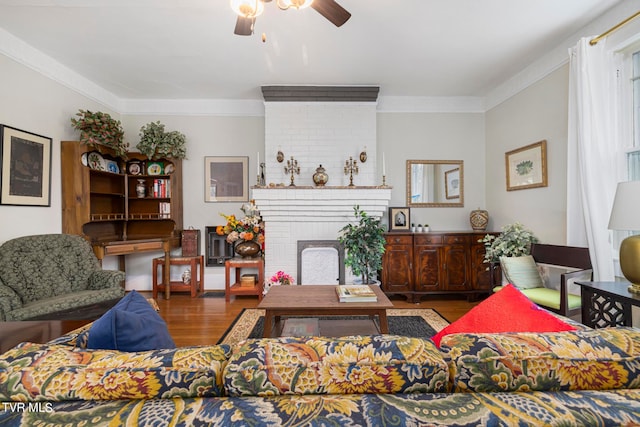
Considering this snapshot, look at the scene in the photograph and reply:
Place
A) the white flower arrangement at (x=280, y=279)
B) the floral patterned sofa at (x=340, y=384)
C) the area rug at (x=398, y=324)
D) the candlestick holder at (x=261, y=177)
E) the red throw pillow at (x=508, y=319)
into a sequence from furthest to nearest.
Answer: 1. the candlestick holder at (x=261, y=177)
2. the white flower arrangement at (x=280, y=279)
3. the area rug at (x=398, y=324)
4. the red throw pillow at (x=508, y=319)
5. the floral patterned sofa at (x=340, y=384)

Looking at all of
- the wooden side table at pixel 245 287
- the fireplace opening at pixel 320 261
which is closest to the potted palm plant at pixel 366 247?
the fireplace opening at pixel 320 261

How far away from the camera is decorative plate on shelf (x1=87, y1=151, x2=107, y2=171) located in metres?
3.52

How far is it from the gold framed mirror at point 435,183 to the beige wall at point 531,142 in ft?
1.40

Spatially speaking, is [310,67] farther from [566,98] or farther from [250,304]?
[250,304]

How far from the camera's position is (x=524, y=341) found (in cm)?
76

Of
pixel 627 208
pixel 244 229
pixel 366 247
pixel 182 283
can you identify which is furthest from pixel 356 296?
pixel 182 283

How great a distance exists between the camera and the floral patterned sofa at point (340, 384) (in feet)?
1.99

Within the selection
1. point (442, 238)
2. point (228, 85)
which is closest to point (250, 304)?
point (442, 238)

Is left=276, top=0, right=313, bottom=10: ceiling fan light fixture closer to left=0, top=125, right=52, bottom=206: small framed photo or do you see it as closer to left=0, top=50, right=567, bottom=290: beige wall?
left=0, top=50, right=567, bottom=290: beige wall

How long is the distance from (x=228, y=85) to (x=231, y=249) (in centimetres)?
229

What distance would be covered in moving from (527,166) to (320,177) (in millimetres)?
2474

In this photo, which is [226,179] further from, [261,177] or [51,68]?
[51,68]

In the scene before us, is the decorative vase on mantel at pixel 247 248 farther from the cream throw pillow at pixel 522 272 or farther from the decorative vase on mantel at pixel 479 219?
the decorative vase on mantel at pixel 479 219

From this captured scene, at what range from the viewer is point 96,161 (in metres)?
3.60
